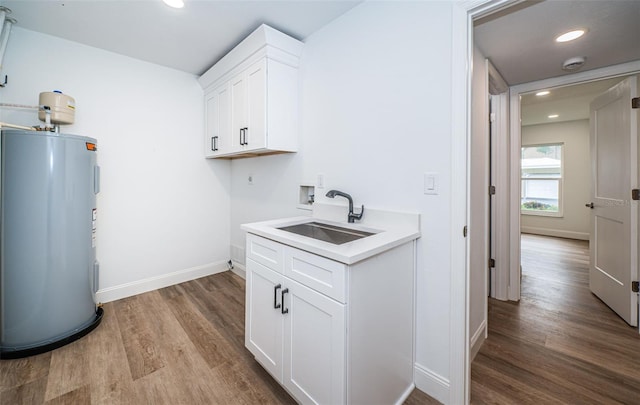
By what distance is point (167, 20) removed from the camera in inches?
78.5

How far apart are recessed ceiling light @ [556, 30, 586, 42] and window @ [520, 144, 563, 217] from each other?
460cm

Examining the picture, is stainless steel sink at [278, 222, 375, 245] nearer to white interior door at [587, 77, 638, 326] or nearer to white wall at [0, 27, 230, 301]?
white wall at [0, 27, 230, 301]

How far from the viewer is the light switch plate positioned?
1416mm

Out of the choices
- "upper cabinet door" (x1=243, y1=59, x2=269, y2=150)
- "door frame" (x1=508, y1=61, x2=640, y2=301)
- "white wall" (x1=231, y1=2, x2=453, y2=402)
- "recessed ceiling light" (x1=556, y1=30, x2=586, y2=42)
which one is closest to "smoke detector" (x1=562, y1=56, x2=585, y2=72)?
"door frame" (x1=508, y1=61, x2=640, y2=301)

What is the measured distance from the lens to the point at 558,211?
17.5ft

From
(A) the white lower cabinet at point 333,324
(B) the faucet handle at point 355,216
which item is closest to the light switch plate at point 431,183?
(A) the white lower cabinet at point 333,324

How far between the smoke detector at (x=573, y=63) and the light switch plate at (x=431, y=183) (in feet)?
6.02

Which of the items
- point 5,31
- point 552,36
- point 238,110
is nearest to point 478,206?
point 552,36

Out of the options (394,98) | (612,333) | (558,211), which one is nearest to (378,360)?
(394,98)

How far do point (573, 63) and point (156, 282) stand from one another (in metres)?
4.38

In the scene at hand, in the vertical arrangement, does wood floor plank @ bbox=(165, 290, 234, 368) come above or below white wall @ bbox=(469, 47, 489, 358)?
below

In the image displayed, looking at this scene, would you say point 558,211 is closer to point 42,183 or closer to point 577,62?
point 577,62

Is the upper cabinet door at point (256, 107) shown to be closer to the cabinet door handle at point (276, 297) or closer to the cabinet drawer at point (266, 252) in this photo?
the cabinet drawer at point (266, 252)

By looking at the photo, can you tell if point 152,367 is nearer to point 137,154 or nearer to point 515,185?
point 137,154
